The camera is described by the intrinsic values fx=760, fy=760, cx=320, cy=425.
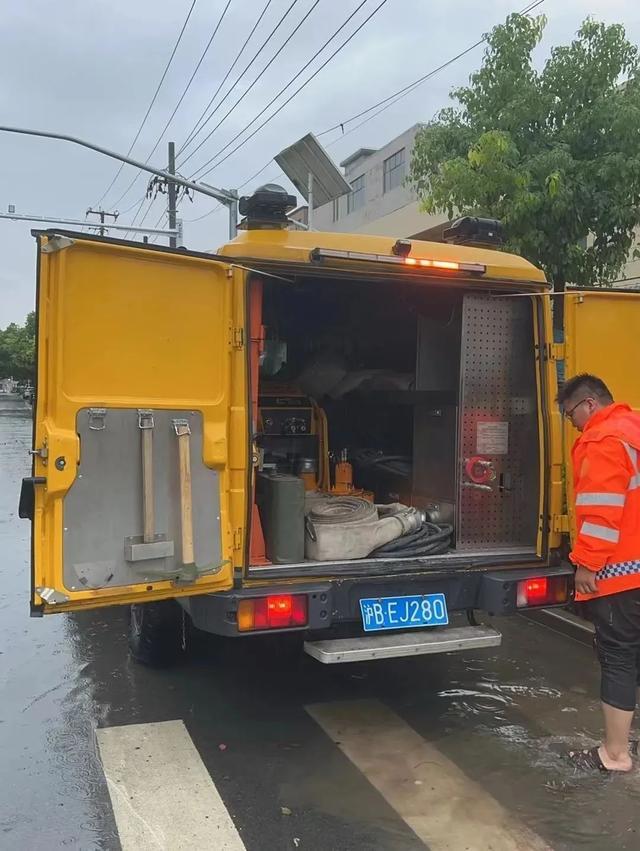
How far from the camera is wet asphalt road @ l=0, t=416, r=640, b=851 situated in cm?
317

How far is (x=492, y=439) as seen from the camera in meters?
4.66

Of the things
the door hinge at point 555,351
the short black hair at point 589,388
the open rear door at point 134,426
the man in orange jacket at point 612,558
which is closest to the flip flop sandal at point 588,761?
the man in orange jacket at point 612,558

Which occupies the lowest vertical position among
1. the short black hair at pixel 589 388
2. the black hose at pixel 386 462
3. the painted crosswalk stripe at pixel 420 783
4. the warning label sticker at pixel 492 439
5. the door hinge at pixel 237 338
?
the painted crosswalk stripe at pixel 420 783

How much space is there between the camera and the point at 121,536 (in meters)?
3.36

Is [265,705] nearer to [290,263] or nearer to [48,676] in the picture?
[48,676]

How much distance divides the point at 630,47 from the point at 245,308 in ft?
18.1

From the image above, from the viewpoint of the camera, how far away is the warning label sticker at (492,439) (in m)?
4.63

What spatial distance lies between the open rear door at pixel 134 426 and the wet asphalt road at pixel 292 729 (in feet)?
3.03

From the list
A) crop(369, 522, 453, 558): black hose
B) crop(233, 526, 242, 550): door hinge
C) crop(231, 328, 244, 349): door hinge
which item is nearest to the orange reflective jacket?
crop(369, 522, 453, 558): black hose

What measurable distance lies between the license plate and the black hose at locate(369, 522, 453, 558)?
13.8 inches

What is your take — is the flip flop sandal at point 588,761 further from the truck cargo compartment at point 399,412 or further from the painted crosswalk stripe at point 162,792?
the painted crosswalk stripe at point 162,792

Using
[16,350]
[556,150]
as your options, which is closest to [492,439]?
[556,150]

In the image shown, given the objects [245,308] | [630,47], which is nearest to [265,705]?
[245,308]

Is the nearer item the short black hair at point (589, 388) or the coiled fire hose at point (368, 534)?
the short black hair at point (589, 388)
